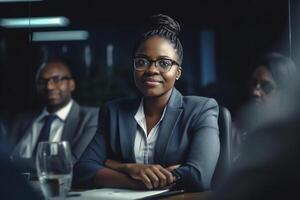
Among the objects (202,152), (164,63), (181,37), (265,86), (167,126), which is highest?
(181,37)

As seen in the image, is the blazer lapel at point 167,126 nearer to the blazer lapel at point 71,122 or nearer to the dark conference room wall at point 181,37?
the dark conference room wall at point 181,37

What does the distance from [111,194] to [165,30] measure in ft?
2.48

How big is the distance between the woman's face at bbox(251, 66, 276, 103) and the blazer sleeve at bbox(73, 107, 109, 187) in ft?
2.22

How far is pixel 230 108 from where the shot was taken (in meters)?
2.20

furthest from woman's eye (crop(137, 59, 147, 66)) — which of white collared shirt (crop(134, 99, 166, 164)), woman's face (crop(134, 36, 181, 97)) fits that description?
white collared shirt (crop(134, 99, 166, 164))

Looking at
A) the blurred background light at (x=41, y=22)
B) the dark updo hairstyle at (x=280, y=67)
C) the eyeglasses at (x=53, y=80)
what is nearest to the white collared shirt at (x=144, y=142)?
the dark updo hairstyle at (x=280, y=67)

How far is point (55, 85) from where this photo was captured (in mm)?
2848

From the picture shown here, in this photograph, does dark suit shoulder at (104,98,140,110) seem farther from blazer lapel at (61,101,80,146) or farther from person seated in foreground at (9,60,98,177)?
blazer lapel at (61,101,80,146)

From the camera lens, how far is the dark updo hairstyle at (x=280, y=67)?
86.1 inches

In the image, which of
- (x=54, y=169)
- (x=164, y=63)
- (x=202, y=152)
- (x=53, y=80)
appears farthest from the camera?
(x=53, y=80)

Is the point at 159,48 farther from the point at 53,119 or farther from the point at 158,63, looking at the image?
the point at 53,119

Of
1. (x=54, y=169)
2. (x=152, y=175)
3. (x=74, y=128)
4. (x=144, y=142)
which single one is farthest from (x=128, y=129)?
(x=54, y=169)

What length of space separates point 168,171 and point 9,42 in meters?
1.23

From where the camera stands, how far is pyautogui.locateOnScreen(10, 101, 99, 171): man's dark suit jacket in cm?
238
